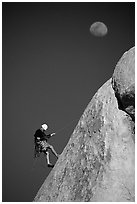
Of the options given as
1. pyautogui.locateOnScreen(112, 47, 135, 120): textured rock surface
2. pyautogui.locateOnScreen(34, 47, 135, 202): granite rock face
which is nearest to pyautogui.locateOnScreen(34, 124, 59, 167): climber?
pyautogui.locateOnScreen(34, 47, 135, 202): granite rock face

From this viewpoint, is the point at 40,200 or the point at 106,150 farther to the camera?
the point at 40,200

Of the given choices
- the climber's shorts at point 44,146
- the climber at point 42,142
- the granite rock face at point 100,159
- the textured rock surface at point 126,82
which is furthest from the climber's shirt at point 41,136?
the textured rock surface at point 126,82

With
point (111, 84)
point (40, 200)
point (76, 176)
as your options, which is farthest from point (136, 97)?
point (40, 200)

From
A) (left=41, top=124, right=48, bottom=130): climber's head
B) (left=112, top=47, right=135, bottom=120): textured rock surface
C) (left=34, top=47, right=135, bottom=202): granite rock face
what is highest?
(left=112, top=47, right=135, bottom=120): textured rock surface

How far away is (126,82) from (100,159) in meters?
1.92

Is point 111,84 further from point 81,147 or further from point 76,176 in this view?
point 76,176

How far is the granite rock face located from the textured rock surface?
158 mm

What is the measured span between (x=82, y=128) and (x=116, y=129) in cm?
133

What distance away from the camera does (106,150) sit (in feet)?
21.6

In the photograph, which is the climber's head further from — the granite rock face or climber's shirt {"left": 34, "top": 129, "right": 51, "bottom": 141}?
the granite rock face

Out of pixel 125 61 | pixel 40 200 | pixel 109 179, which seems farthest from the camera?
pixel 40 200

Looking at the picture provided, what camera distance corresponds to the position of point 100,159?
6.61 meters

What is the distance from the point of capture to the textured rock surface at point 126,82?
6844mm

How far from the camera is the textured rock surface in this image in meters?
6.84
